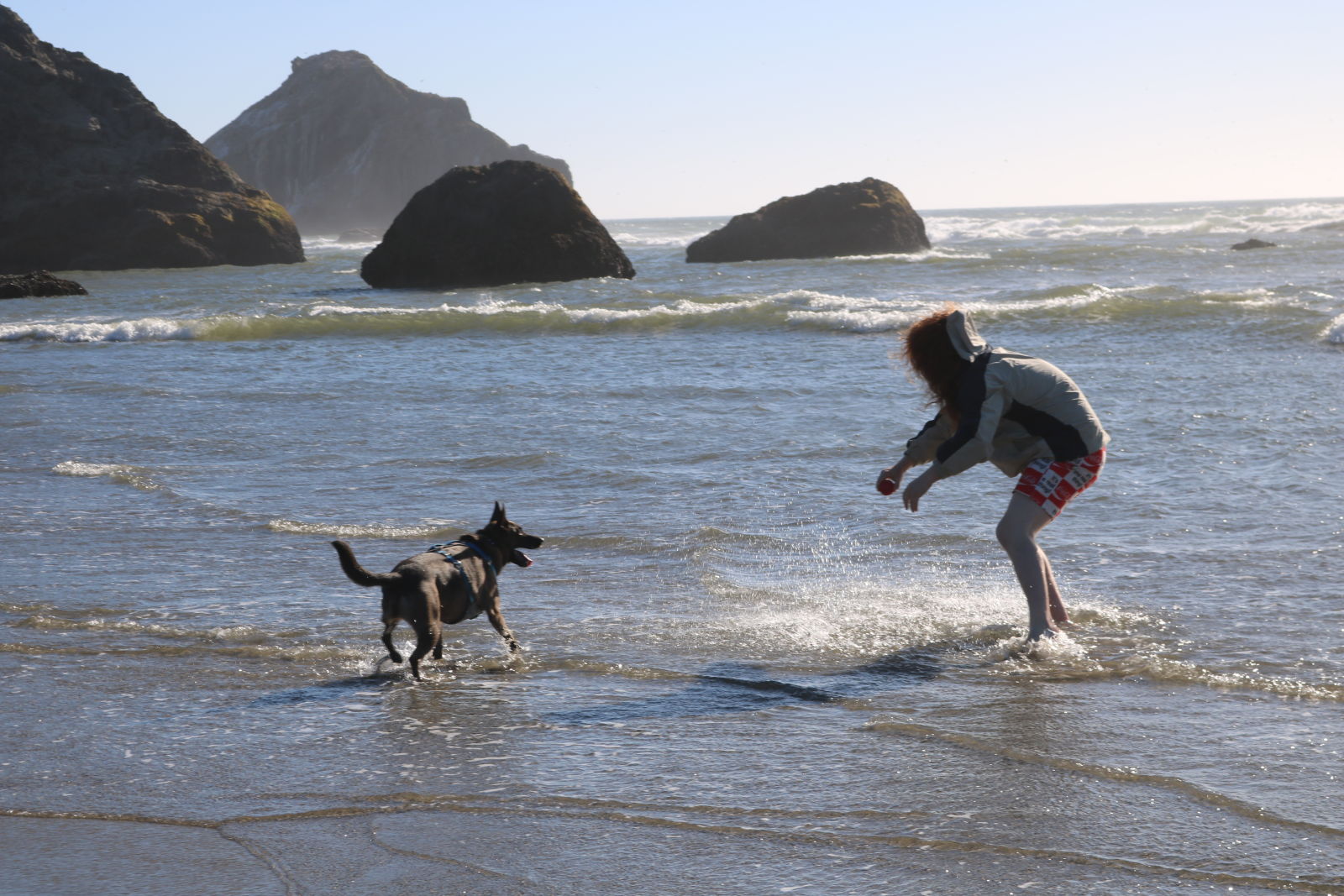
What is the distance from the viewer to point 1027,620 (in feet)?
19.5

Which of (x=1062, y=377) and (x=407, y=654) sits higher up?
(x=1062, y=377)

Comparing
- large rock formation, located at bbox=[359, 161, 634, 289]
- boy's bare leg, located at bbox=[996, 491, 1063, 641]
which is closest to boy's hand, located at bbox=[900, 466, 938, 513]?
boy's bare leg, located at bbox=[996, 491, 1063, 641]

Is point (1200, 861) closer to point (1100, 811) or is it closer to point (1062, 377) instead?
point (1100, 811)

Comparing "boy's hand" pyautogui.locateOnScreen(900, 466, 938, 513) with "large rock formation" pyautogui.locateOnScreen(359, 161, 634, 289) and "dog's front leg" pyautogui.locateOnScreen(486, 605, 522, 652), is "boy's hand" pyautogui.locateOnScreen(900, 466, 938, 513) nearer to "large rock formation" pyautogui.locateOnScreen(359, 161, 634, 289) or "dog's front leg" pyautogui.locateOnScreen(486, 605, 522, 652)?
"dog's front leg" pyautogui.locateOnScreen(486, 605, 522, 652)

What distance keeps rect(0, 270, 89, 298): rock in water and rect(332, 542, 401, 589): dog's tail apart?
107ft

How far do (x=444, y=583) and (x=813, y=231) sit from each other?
42.6 meters

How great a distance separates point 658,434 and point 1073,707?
6.62 meters

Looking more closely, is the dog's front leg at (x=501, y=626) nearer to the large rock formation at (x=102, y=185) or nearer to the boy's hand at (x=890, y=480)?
the boy's hand at (x=890, y=480)

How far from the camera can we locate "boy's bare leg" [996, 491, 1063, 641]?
5.41 metres

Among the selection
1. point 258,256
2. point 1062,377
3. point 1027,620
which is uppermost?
point 258,256

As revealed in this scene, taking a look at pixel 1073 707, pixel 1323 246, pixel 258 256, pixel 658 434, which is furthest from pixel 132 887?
pixel 258 256

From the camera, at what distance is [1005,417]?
5.52 meters

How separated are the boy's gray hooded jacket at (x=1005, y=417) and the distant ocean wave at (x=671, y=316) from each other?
48.8ft

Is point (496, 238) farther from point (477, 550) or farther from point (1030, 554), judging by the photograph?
point (1030, 554)
